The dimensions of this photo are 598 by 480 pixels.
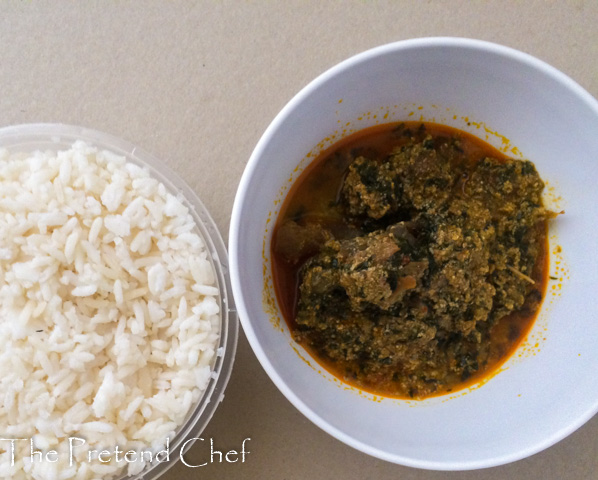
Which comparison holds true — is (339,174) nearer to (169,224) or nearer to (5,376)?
(169,224)

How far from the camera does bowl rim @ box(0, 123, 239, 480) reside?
5.68 ft

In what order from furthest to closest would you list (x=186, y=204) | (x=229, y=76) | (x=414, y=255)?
(x=229, y=76)
(x=186, y=204)
(x=414, y=255)

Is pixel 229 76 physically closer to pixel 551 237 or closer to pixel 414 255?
pixel 414 255

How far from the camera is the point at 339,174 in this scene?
1.73 metres

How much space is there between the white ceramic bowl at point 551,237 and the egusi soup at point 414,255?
0.05 m

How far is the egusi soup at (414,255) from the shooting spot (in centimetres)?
158

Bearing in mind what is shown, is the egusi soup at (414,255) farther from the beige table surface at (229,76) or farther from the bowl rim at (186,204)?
the beige table surface at (229,76)

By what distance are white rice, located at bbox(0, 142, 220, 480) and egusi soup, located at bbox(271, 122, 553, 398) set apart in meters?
0.34

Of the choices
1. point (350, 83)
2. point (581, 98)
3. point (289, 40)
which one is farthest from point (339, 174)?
point (581, 98)

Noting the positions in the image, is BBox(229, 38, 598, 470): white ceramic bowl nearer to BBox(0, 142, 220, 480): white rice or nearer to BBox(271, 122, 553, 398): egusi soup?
BBox(271, 122, 553, 398): egusi soup

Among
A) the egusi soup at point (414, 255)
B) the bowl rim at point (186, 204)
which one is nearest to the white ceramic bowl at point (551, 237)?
the egusi soup at point (414, 255)

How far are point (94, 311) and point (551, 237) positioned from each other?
1.56 metres

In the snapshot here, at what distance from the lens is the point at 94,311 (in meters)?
1.62

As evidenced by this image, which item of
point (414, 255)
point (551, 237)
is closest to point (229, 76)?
point (414, 255)
